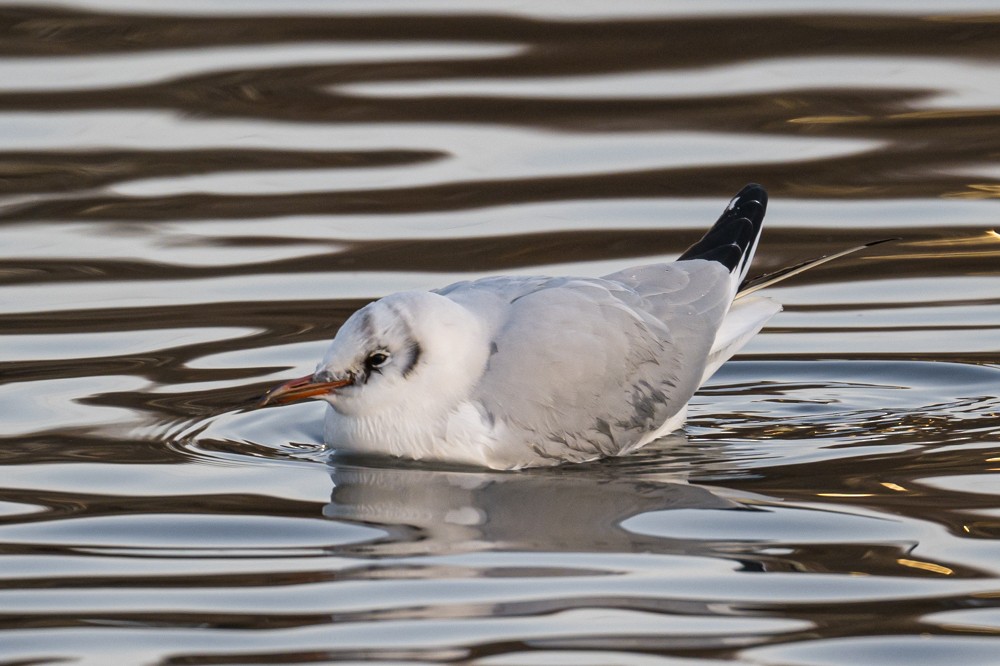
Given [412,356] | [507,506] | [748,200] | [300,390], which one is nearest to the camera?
[507,506]

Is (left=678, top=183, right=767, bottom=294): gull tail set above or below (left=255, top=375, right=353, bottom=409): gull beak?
above

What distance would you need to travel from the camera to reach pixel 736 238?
8008 mm

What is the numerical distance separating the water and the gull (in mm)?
124

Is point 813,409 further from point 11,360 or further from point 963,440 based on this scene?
point 11,360

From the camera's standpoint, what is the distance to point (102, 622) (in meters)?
5.12

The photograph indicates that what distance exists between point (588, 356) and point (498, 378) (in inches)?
14.3

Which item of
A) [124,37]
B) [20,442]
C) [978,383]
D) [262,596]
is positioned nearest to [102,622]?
[262,596]

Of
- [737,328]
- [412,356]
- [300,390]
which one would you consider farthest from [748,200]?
[300,390]

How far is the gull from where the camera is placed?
6797 millimetres

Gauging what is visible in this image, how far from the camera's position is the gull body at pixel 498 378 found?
680cm

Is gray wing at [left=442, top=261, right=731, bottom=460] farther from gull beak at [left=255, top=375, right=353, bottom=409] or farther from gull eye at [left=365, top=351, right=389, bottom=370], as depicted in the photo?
gull beak at [left=255, top=375, right=353, bottom=409]

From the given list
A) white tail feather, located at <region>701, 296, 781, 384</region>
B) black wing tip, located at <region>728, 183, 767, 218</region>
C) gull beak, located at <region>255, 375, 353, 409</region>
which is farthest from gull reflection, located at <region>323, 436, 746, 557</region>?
black wing tip, located at <region>728, 183, 767, 218</region>

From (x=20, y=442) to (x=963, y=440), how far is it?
3462 mm

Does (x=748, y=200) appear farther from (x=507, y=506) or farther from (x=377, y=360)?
(x=507, y=506)
